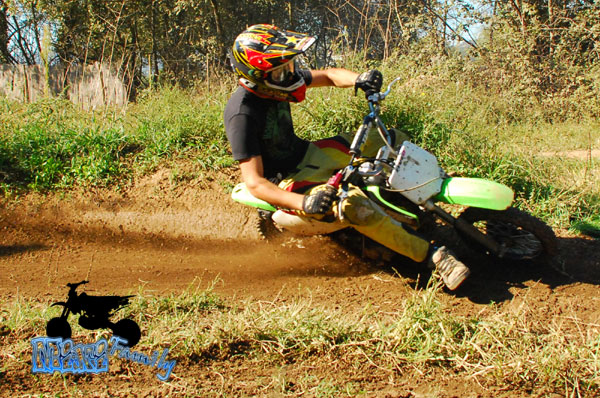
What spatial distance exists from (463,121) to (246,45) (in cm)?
324

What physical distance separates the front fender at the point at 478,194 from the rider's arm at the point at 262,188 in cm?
108

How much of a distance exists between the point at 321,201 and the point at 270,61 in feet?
3.44

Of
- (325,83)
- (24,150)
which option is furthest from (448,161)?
(24,150)

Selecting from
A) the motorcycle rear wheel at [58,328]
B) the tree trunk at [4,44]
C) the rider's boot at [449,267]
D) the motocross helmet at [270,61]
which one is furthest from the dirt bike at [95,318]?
the tree trunk at [4,44]

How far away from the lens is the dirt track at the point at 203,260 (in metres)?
3.96

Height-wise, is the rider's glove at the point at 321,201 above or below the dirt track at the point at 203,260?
above

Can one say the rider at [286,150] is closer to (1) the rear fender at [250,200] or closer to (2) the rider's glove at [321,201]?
(2) the rider's glove at [321,201]

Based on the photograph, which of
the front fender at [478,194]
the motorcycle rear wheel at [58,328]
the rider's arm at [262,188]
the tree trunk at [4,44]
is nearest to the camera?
the motorcycle rear wheel at [58,328]

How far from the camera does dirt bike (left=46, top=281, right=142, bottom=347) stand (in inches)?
129

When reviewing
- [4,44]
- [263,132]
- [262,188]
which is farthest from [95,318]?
[4,44]

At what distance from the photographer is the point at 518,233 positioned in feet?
13.2

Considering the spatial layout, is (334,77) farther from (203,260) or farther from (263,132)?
(203,260)

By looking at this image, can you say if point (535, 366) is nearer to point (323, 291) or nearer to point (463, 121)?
point (323, 291)

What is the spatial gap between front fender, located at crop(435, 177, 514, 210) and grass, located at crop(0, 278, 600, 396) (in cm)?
66
